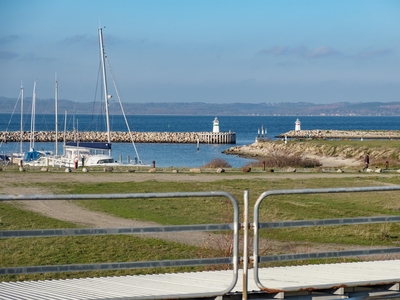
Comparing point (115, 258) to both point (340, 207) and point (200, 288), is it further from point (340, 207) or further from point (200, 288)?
point (340, 207)

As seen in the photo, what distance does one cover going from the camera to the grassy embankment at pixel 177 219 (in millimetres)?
12797

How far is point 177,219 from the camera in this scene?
55.2ft

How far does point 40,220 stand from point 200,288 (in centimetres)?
993

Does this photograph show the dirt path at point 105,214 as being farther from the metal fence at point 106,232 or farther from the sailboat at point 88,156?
the sailboat at point 88,156

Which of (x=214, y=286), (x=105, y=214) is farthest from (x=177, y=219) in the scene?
(x=214, y=286)

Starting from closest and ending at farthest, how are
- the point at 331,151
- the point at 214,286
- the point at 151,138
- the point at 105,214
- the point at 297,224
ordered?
1. the point at 297,224
2. the point at 214,286
3. the point at 105,214
4. the point at 331,151
5. the point at 151,138

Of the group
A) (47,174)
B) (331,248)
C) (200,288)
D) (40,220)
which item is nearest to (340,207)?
(331,248)

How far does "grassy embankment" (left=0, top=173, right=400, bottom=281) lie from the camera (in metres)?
12.8

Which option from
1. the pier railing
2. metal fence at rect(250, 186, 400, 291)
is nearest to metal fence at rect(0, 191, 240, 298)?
the pier railing

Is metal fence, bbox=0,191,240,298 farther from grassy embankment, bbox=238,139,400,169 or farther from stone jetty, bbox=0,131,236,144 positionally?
stone jetty, bbox=0,131,236,144

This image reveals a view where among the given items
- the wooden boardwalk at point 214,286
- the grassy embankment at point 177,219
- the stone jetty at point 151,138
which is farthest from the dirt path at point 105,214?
the stone jetty at point 151,138

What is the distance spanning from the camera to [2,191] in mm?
22688

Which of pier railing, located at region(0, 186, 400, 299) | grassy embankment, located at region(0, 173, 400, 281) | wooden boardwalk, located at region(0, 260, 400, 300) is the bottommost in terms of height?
grassy embankment, located at region(0, 173, 400, 281)

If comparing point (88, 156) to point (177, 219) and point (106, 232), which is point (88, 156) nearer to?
point (177, 219)
